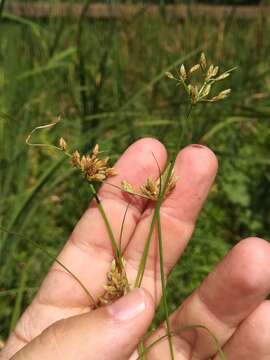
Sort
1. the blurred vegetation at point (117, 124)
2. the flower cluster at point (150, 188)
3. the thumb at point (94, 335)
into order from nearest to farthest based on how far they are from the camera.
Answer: the thumb at point (94, 335) → the flower cluster at point (150, 188) → the blurred vegetation at point (117, 124)

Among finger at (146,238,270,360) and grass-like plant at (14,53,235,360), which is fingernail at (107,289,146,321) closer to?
grass-like plant at (14,53,235,360)

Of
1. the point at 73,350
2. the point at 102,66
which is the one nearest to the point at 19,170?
the point at 102,66

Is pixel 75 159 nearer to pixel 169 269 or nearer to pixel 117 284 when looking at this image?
pixel 117 284

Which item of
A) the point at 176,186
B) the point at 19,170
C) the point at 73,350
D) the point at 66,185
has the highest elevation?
the point at 176,186

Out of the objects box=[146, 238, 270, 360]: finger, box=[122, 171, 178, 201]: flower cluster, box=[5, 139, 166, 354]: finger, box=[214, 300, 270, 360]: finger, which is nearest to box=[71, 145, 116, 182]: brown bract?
box=[122, 171, 178, 201]: flower cluster

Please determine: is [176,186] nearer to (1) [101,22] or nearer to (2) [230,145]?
(2) [230,145]

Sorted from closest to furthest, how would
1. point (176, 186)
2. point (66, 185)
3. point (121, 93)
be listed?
point (176, 186)
point (66, 185)
point (121, 93)

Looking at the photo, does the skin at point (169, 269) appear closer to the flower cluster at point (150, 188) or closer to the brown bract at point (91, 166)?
the flower cluster at point (150, 188)

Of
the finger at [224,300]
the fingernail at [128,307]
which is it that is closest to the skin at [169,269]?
the finger at [224,300]
